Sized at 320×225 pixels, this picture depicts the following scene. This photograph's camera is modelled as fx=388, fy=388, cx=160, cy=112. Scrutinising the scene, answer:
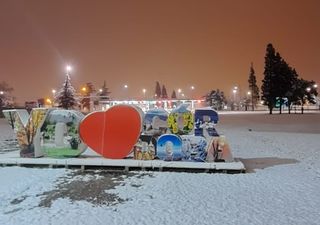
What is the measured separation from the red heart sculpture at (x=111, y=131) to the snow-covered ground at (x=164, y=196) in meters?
1.27

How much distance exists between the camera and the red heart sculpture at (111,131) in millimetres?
11391

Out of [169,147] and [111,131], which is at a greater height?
[111,131]

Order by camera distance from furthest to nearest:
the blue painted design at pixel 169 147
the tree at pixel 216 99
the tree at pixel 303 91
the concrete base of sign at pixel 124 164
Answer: the tree at pixel 216 99
the tree at pixel 303 91
the blue painted design at pixel 169 147
the concrete base of sign at pixel 124 164

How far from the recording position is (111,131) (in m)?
11.4

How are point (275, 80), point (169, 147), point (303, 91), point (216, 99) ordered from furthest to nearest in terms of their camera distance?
1. point (216, 99)
2. point (303, 91)
3. point (275, 80)
4. point (169, 147)

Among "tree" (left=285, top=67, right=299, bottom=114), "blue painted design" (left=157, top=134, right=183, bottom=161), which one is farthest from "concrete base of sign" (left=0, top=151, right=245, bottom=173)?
"tree" (left=285, top=67, right=299, bottom=114)

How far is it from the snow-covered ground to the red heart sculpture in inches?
50.1

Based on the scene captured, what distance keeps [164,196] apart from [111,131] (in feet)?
13.3

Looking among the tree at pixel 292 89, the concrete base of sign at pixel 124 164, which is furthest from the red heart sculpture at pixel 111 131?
the tree at pixel 292 89

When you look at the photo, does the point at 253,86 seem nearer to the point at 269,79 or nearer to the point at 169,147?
the point at 269,79

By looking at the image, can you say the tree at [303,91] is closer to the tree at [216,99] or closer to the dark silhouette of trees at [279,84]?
the dark silhouette of trees at [279,84]

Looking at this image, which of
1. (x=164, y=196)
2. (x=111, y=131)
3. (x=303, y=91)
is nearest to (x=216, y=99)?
(x=303, y=91)

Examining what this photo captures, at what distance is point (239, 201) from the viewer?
293 inches

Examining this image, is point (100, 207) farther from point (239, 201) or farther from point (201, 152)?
point (201, 152)
